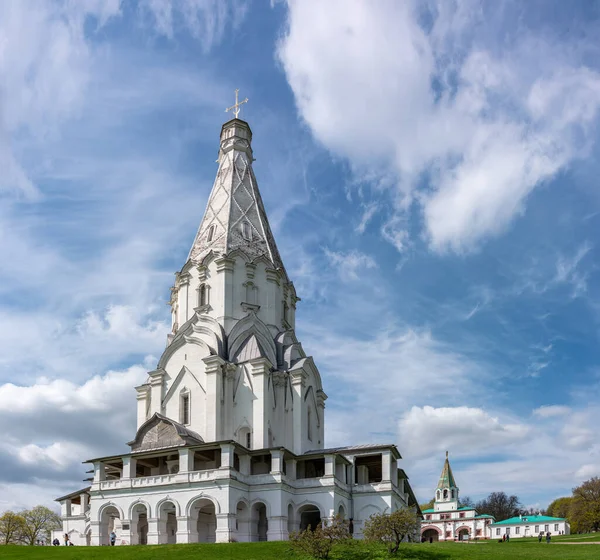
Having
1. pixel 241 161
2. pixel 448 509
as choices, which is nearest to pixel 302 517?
pixel 241 161

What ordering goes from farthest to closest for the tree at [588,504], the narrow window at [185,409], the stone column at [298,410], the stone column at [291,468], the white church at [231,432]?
the tree at [588,504], the stone column at [298,410], the narrow window at [185,409], the stone column at [291,468], the white church at [231,432]

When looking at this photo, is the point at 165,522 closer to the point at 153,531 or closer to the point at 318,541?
the point at 153,531

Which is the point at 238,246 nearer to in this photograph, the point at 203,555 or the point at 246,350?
the point at 246,350

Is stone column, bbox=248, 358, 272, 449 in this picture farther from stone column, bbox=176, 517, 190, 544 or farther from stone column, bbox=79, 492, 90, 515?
stone column, bbox=79, 492, 90, 515

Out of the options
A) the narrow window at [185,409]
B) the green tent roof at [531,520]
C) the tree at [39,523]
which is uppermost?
the narrow window at [185,409]

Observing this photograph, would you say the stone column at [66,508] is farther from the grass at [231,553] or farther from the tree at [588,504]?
the tree at [588,504]

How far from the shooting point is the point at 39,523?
56.0m

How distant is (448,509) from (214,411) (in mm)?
58348

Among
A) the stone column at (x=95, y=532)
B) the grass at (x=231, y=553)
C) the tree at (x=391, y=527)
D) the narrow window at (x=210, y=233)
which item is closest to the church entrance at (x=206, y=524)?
the stone column at (x=95, y=532)

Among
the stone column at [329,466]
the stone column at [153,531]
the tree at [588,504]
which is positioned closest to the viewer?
the stone column at [153,531]

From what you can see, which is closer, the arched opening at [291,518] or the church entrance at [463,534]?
the arched opening at [291,518]

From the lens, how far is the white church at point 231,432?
103 ft

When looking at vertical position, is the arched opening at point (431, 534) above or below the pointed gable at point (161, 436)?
below

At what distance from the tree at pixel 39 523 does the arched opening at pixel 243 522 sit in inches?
1184
